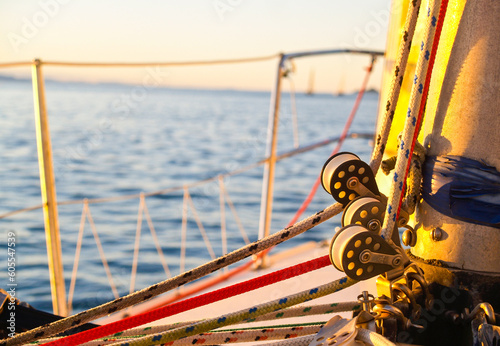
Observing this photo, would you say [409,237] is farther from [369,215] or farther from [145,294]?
[145,294]

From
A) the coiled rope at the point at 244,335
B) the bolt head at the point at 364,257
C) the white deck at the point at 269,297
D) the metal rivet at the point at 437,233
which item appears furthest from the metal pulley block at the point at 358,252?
the white deck at the point at 269,297

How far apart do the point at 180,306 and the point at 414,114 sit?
626 millimetres

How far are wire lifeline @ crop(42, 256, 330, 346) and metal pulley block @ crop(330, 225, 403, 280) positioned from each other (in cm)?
9

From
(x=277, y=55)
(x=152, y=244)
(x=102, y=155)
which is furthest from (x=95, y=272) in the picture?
(x=102, y=155)

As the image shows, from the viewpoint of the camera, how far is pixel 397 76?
4.24 ft

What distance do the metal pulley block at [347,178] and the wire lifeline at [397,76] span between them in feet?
0.10

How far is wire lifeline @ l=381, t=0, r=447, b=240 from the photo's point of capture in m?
1.18

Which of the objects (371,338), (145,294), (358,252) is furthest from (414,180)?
(145,294)

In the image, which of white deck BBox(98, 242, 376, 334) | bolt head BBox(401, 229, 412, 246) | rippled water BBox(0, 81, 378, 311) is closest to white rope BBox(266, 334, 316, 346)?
bolt head BBox(401, 229, 412, 246)

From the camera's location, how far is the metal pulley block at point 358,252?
116cm

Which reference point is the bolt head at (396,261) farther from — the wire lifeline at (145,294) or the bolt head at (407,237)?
the wire lifeline at (145,294)

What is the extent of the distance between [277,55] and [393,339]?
2.24 m

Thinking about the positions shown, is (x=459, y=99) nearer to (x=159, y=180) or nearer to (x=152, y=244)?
(x=152, y=244)

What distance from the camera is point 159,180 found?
38.4ft
